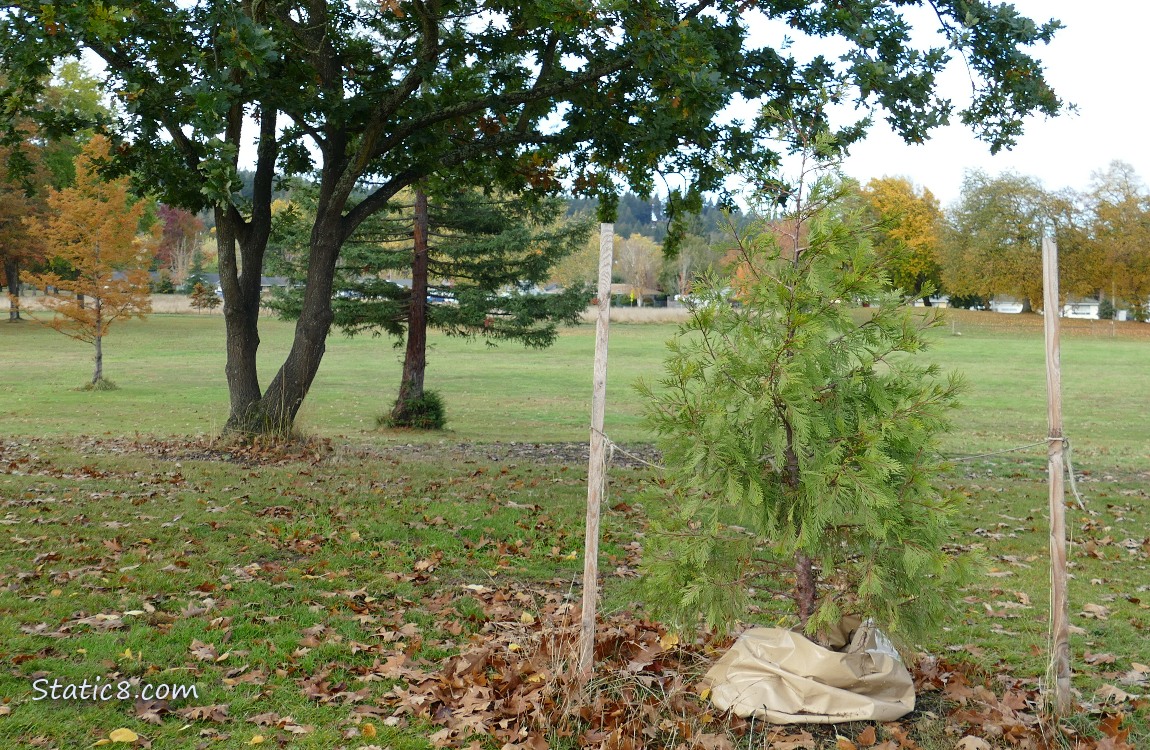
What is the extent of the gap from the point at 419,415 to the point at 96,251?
14.9 meters

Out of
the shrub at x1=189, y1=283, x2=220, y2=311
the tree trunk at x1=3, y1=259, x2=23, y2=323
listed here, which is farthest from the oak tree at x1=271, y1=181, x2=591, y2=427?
the shrub at x1=189, y1=283, x2=220, y2=311

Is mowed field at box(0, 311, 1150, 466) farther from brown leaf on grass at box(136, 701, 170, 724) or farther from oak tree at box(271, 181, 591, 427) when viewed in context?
brown leaf on grass at box(136, 701, 170, 724)

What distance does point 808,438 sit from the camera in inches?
173

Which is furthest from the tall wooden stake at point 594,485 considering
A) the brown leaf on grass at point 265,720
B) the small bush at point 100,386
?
the small bush at point 100,386

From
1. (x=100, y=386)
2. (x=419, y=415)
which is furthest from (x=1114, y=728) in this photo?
(x=100, y=386)

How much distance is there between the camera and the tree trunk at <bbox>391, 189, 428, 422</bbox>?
2200 centimetres

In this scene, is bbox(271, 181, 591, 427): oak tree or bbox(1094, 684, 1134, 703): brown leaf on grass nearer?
bbox(1094, 684, 1134, 703): brown leaf on grass

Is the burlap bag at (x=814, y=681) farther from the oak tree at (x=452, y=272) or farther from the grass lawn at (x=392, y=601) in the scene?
the oak tree at (x=452, y=272)

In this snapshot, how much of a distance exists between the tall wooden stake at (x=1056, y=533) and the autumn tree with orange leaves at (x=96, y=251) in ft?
95.7

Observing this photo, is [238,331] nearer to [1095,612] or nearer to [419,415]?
[419,415]

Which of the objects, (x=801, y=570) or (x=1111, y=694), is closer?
(x=801, y=570)

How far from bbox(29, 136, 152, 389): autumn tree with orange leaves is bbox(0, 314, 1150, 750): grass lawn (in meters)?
16.9

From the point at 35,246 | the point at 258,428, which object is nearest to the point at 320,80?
the point at 258,428

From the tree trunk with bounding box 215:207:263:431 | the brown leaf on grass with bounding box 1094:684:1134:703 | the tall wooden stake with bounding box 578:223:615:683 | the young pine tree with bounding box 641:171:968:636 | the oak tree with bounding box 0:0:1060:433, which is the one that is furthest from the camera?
the tree trunk with bounding box 215:207:263:431
